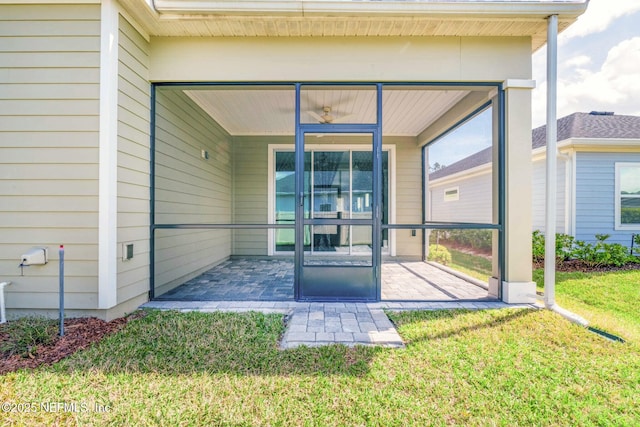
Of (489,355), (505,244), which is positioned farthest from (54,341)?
(505,244)

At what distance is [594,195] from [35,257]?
9.69 metres

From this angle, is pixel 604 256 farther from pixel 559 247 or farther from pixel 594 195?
pixel 594 195

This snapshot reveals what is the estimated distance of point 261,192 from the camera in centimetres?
629

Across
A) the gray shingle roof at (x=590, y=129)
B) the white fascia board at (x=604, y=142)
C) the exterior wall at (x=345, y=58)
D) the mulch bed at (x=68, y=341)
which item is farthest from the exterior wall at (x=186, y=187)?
the white fascia board at (x=604, y=142)

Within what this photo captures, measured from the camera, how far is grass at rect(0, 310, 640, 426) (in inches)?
62.1

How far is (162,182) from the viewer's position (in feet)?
12.1

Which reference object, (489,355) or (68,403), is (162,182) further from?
(489,355)

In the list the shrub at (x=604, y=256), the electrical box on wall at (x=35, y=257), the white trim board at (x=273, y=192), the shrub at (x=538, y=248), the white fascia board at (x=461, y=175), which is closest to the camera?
the electrical box on wall at (x=35, y=257)

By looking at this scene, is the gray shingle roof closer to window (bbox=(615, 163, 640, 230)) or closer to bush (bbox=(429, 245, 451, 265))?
window (bbox=(615, 163, 640, 230))

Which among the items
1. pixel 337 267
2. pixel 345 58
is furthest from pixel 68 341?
pixel 345 58

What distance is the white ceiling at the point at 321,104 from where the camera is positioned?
3733 millimetres

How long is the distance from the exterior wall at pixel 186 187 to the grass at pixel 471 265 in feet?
14.7

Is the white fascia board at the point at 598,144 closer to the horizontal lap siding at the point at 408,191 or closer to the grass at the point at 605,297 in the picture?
the grass at the point at 605,297

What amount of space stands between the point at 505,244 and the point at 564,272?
107 inches
